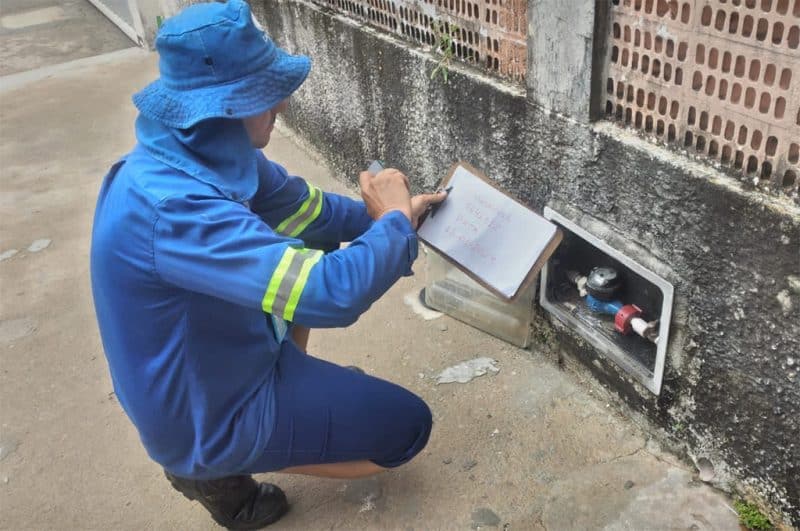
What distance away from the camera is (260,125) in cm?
182

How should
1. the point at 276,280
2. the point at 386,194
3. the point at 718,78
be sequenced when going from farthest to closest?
the point at 386,194 < the point at 718,78 < the point at 276,280

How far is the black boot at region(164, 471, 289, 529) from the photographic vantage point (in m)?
2.16

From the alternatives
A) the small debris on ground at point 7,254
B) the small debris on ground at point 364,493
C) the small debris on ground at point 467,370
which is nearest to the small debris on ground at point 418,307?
the small debris on ground at point 467,370

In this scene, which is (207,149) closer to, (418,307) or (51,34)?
(418,307)

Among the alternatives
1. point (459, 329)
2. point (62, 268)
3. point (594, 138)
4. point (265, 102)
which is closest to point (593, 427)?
point (459, 329)

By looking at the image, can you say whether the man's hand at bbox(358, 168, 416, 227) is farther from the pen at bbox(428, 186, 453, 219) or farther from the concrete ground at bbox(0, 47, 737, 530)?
the concrete ground at bbox(0, 47, 737, 530)

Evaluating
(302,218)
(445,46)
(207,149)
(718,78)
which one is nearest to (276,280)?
(207,149)

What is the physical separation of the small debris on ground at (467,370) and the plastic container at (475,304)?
0.53 feet

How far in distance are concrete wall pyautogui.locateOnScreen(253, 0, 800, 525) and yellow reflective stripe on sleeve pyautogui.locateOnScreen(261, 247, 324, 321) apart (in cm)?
106

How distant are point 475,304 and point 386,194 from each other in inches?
46.0

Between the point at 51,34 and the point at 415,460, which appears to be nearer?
the point at 415,460

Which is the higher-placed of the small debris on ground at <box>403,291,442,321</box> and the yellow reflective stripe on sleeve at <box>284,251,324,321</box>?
the yellow reflective stripe on sleeve at <box>284,251,324,321</box>

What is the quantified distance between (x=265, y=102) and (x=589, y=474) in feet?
5.15

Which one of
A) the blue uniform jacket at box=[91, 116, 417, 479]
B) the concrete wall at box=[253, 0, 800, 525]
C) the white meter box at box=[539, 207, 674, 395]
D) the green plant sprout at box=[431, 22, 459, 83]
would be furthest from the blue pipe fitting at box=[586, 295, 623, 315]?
the green plant sprout at box=[431, 22, 459, 83]
